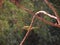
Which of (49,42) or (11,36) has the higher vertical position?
(11,36)

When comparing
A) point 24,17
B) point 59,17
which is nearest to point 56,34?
point 24,17

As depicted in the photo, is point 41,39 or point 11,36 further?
point 41,39

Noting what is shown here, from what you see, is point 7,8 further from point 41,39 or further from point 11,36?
point 41,39

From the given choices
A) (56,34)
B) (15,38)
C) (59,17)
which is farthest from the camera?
(56,34)

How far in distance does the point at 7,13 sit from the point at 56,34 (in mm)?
1191

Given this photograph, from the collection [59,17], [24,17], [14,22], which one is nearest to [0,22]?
[14,22]

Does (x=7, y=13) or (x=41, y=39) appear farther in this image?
(x=41, y=39)

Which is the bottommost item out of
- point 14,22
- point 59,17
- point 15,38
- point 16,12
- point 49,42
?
point 49,42

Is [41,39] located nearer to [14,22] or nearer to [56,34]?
[56,34]

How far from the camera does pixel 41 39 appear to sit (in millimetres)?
4504

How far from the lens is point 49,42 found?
4520 millimetres

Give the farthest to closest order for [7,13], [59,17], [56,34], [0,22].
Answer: [56,34] → [7,13] → [0,22] → [59,17]

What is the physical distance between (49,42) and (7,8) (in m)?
1.39

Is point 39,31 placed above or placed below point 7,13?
below
